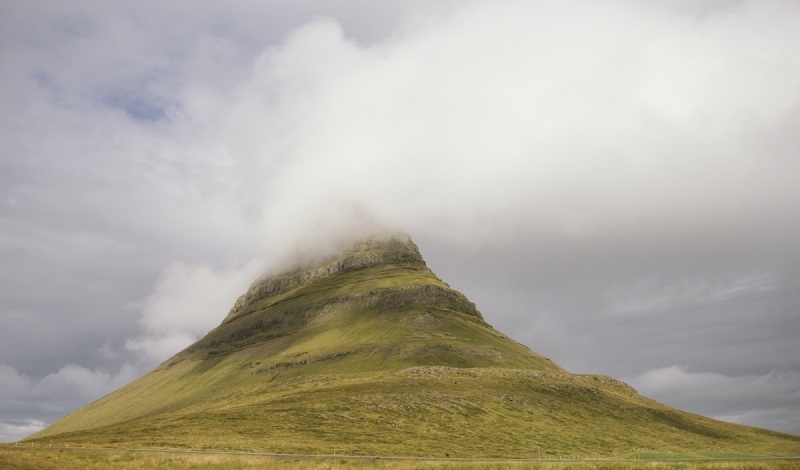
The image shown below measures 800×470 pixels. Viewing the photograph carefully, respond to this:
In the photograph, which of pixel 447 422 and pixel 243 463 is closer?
pixel 243 463

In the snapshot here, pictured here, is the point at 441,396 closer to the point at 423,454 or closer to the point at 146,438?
the point at 423,454

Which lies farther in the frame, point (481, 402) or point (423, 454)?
point (481, 402)

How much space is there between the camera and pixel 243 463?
52.4 meters

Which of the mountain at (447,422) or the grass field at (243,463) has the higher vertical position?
the mountain at (447,422)

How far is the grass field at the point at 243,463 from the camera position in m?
45.6

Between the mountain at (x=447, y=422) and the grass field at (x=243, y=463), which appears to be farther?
the mountain at (x=447, y=422)

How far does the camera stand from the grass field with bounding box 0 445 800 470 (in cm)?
4555

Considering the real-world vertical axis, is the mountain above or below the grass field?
above

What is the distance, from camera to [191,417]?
364 feet

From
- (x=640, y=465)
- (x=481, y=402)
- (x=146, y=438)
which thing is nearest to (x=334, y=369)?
(x=481, y=402)

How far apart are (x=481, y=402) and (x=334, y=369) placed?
281ft

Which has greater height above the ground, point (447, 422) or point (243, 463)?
point (447, 422)

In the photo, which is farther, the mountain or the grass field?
the mountain

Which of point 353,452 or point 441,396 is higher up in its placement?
point 441,396
